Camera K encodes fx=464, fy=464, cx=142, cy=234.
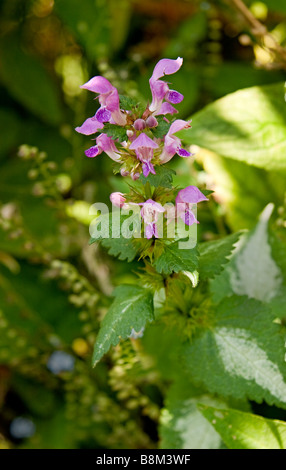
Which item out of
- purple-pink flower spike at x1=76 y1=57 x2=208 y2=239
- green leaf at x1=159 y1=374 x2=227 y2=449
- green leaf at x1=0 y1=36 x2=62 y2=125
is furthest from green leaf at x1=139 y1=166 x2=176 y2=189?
green leaf at x1=0 y1=36 x2=62 y2=125

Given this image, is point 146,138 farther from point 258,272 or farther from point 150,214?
point 258,272

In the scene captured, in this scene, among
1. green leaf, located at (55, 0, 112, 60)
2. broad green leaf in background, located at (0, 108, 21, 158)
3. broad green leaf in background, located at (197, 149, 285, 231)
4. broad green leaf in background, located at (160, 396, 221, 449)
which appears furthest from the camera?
broad green leaf in background, located at (0, 108, 21, 158)

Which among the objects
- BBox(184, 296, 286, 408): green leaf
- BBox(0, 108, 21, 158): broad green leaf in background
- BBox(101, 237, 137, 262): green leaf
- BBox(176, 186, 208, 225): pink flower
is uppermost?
BBox(0, 108, 21, 158): broad green leaf in background

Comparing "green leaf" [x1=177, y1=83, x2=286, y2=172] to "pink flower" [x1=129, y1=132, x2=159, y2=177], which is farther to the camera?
"green leaf" [x1=177, y1=83, x2=286, y2=172]

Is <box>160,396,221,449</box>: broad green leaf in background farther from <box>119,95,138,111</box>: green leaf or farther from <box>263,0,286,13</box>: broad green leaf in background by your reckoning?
<box>263,0,286,13</box>: broad green leaf in background

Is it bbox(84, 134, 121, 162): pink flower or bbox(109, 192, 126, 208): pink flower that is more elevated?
bbox(84, 134, 121, 162): pink flower

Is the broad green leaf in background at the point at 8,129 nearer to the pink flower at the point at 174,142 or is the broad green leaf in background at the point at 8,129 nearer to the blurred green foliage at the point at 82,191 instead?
the blurred green foliage at the point at 82,191

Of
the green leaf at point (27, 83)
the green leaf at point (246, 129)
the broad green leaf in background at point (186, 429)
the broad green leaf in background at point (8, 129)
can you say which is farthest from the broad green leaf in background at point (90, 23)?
the broad green leaf in background at point (186, 429)
